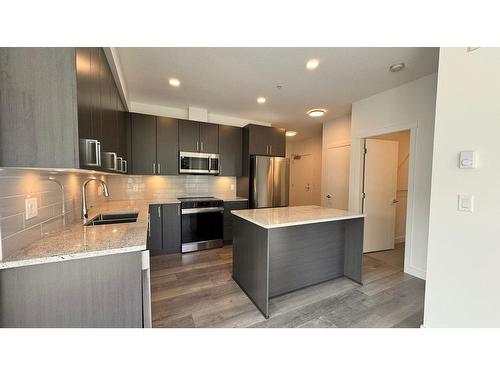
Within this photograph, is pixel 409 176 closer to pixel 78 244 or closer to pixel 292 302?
pixel 292 302

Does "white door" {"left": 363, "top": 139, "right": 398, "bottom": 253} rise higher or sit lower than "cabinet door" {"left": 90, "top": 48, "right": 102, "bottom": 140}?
lower

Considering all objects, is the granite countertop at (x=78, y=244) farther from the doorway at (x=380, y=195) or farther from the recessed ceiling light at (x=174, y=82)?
the doorway at (x=380, y=195)

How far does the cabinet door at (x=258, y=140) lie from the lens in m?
3.65

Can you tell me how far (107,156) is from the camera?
1494 millimetres

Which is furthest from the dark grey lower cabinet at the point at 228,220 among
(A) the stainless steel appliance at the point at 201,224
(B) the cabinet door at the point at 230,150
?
(B) the cabinet door at the point at 230,150

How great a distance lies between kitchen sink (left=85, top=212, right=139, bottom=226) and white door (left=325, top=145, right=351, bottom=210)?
3.62 metres

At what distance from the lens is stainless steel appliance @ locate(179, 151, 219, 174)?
10.9 ft

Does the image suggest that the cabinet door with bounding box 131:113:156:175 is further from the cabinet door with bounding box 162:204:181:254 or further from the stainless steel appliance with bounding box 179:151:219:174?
the cabinet door with bounding box 162:204:181:254

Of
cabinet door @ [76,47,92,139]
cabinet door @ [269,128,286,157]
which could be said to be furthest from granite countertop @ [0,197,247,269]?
cabinet door @ [269,128,286,157]

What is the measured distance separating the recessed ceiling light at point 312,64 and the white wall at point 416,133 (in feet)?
4.56

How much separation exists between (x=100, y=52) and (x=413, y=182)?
361cm

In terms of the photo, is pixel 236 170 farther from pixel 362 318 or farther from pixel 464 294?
pixel 464 294

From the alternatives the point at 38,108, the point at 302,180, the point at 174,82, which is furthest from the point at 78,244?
the point at 302,180

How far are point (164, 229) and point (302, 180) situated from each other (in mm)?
4518
